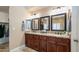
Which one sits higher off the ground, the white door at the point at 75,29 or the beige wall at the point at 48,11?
the beige wall at the point at 48,11

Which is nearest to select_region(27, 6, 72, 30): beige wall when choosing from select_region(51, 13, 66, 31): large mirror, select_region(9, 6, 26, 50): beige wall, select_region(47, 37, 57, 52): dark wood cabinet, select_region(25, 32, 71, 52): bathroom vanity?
select_region(51, 13, 66, 31): large mirror

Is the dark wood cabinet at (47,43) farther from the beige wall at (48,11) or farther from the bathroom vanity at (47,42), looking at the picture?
the beige wall at (48,11)

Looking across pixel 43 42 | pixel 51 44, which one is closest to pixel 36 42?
pixel 43 42

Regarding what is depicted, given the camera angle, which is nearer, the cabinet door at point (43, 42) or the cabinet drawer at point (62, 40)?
the cabinet drawer at point (62, 40)

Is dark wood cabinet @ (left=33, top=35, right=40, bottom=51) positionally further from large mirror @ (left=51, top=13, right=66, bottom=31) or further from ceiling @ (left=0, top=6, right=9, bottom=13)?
ceiling @ (left=0, top=6, right=9, bottom=13)

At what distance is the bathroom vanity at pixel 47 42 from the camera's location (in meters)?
2.34

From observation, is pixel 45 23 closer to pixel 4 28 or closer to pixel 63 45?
pixel 63 45

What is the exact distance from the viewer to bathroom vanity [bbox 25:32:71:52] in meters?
2.34

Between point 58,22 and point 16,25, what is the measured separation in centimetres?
91

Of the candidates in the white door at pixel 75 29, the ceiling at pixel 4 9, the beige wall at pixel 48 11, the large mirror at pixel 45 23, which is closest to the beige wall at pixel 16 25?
the ceiling at pixel 4 9

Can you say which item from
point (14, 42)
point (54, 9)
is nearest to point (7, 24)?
point (14, 42)

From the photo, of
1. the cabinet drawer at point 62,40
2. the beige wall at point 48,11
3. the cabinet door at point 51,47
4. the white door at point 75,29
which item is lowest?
the cabinet door at point 51,47

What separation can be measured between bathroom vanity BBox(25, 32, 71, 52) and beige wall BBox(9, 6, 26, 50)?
15cm

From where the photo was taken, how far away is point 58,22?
97.8 inches
